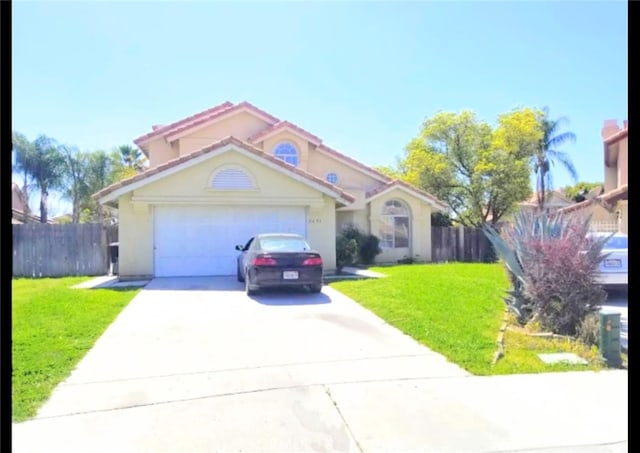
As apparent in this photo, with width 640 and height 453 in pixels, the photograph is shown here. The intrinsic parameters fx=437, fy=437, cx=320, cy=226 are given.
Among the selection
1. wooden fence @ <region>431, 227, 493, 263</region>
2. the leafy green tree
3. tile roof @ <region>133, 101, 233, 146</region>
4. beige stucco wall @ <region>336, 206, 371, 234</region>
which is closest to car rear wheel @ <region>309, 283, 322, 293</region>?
beige stucco wall @ <region>336, 206, 371, 234</region>

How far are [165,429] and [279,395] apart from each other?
4.04ft

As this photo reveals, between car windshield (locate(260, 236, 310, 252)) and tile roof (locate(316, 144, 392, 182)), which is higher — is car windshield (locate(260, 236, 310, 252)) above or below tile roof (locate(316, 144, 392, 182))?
below

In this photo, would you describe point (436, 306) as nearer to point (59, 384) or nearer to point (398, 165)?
point (59, 384)

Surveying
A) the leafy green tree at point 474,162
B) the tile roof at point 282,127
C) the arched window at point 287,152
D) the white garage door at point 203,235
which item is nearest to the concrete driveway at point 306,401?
the white garage door at point 203,235

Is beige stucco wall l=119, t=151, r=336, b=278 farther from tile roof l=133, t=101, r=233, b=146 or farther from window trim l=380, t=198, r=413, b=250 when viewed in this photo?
tile roof l=133, t=101, r=233, b=146

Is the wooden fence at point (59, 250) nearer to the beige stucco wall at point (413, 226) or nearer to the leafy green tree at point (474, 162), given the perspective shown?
the beige stucco wall at point (413, 226)

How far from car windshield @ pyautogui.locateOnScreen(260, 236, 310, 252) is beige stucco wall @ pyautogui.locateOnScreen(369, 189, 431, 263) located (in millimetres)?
10474

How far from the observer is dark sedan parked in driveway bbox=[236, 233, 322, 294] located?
10.7m

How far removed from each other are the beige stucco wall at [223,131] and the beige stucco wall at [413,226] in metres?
7.59

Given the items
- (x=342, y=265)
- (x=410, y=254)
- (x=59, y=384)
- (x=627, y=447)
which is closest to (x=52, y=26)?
(x=59, y=384)

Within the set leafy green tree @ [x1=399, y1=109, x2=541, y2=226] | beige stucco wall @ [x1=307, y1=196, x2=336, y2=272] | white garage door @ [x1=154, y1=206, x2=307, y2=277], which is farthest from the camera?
leafy green tree @ [x1=399, y1=109, x2=541, y2=226]

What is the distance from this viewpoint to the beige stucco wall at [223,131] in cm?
2219

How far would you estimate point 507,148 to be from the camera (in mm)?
30562

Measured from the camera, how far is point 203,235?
49.1 ft
